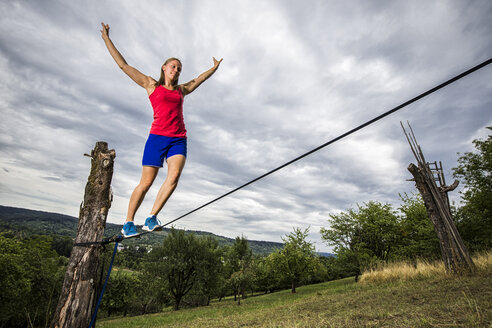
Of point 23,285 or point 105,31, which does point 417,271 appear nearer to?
point 105,31

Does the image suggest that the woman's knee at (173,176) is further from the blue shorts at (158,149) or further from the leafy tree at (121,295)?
the leafy tree at (121,295)

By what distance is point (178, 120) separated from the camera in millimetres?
2525

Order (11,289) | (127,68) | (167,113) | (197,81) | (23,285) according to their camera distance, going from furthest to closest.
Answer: (23,285) < (11,289) < (197,81) < (127,68) < (167,113)

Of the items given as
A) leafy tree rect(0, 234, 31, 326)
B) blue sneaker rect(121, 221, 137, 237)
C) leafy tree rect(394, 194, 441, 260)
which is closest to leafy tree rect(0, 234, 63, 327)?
leafy tree rect(0, 234, 31, 326)

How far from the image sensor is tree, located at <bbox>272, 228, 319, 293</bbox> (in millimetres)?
27172

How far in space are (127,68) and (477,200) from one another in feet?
87.1

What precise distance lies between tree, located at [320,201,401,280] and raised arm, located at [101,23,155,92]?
2354 cm

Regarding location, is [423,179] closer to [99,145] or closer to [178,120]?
[178,120]

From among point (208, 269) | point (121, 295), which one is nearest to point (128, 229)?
point (208, 269)

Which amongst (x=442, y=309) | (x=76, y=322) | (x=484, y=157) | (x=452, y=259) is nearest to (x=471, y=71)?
(x=76, y=322)

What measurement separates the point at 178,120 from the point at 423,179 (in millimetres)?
10208

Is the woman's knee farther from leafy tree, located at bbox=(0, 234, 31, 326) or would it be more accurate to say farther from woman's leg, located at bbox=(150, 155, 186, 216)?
leafy tree, located at bbox=(0, 234, 31, 326)

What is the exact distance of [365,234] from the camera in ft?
75.2

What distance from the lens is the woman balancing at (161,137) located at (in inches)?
94.7
